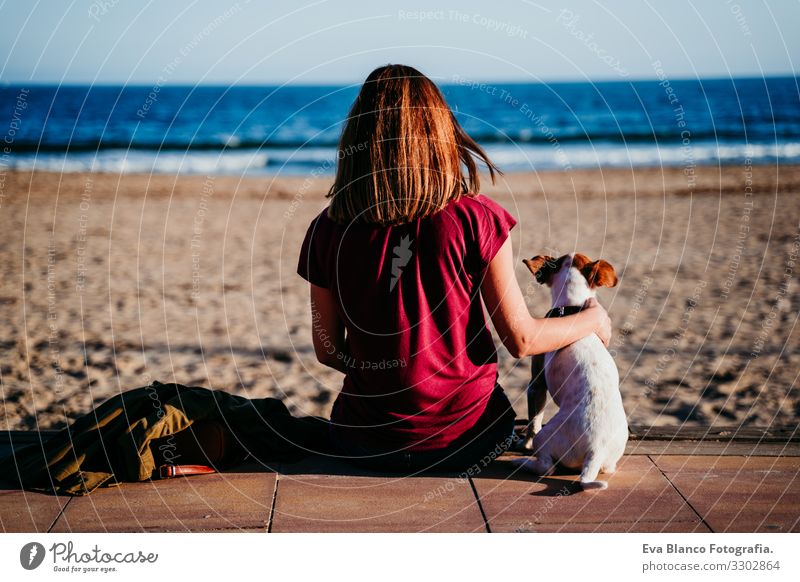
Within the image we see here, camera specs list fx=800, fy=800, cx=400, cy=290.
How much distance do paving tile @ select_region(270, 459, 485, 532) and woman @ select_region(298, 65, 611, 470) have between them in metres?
0.09

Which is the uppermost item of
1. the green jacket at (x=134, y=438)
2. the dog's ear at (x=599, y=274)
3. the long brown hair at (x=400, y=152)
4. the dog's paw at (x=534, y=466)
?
the long brown hair at (x=400, y=152)

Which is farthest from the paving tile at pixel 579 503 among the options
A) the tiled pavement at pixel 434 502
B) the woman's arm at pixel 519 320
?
the woman's arm at pixel 519 320

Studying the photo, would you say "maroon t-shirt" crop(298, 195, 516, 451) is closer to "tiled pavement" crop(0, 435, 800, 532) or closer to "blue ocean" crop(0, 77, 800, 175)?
"tiled pavement" crop(0, 435, 800, 532)

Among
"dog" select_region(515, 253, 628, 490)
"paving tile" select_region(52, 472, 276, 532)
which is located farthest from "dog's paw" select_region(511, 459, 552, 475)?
"paving tile" select_region(52, 472, 276, 532)

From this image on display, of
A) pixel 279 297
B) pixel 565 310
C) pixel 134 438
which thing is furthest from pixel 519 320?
pixel 279 297

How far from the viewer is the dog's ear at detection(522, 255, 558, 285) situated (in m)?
3.38

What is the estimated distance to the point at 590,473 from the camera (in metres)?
3.18

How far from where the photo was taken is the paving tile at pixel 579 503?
2.99 metres

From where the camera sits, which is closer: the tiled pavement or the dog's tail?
the tiled pavement

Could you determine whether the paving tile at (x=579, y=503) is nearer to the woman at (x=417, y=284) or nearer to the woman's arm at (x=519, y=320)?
the woman at (x=417, y=284)

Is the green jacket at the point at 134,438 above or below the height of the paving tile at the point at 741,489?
above

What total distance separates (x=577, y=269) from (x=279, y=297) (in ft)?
18.1

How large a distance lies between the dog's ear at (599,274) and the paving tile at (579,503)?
82cm

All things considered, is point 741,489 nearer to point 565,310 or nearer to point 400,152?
point 565,310
